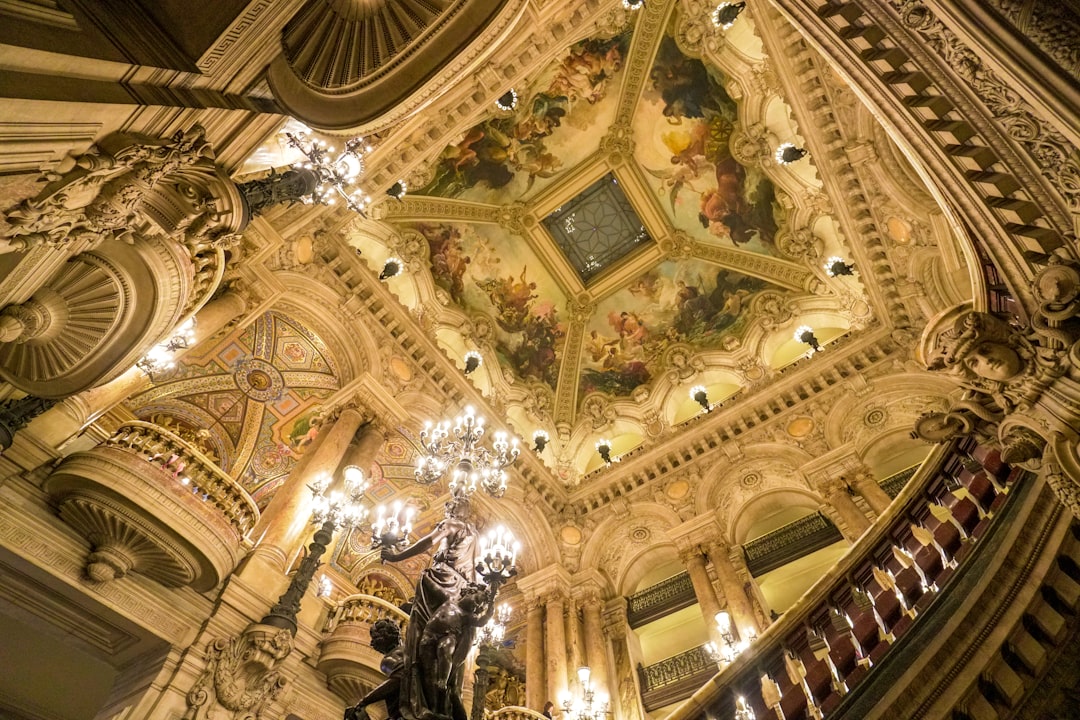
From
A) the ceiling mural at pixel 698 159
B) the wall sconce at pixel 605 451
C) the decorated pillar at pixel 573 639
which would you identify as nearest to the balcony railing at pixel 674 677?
the decorated pillar at pixel 573 639

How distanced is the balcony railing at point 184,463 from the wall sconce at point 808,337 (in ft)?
36.9

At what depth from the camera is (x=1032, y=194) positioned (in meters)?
3.14

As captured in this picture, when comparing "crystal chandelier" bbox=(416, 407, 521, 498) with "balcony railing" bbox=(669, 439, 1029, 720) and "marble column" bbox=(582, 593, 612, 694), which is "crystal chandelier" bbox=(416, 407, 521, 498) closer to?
"balcony railing" bbox=(669, 439, 1029, 720)

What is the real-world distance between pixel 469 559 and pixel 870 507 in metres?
8.26

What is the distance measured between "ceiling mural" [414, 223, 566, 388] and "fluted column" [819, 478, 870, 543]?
7.12m

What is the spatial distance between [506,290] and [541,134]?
3852mm

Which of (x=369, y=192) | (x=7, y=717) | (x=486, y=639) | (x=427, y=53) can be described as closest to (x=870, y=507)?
(x=486, y=639)

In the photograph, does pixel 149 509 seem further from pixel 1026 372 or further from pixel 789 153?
pixel 789 153

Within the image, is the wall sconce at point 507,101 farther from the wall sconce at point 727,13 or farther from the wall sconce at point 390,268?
the wall sconce at point 727,13

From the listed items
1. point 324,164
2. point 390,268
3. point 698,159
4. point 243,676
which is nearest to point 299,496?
point 243,676

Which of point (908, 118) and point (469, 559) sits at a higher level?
point (908, 118)

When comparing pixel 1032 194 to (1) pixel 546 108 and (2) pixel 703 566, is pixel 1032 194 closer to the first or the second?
(2) pixel 703 566

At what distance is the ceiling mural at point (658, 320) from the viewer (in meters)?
14.6

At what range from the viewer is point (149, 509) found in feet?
19.1
